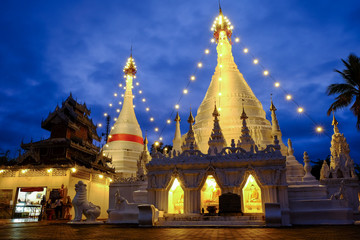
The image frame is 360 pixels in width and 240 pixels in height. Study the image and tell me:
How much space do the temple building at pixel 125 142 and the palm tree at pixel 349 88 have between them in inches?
860

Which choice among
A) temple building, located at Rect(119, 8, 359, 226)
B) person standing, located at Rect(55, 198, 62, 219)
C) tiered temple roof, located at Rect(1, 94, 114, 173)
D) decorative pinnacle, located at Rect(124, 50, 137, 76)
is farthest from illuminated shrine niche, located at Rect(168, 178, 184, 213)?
decorative pinnacle, located at Rect(124, 50, 137, 76)

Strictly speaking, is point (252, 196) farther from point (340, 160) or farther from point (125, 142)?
point (125, 142)

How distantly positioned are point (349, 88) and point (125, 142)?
24.5 metres

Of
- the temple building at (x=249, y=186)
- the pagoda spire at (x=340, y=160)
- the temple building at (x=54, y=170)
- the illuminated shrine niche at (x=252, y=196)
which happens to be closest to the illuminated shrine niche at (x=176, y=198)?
the temple building at (x=249, y=186)

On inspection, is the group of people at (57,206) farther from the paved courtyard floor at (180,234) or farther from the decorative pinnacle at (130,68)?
the decorative pinnacle at (130,68)

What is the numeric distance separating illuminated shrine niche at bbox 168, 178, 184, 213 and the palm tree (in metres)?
11.6

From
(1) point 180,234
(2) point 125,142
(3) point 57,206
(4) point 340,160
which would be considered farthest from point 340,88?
(2) point 125,142

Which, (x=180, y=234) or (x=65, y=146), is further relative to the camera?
(x=65, y=146)

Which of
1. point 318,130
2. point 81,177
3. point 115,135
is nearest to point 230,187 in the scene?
point 318,130

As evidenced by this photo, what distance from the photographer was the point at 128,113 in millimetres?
37281

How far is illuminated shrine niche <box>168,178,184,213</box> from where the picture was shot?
53.5 ft

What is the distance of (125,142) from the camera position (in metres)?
34.4

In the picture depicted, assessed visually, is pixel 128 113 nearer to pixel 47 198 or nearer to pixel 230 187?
pixel 47 198

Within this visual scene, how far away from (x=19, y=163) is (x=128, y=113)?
15.2 m
